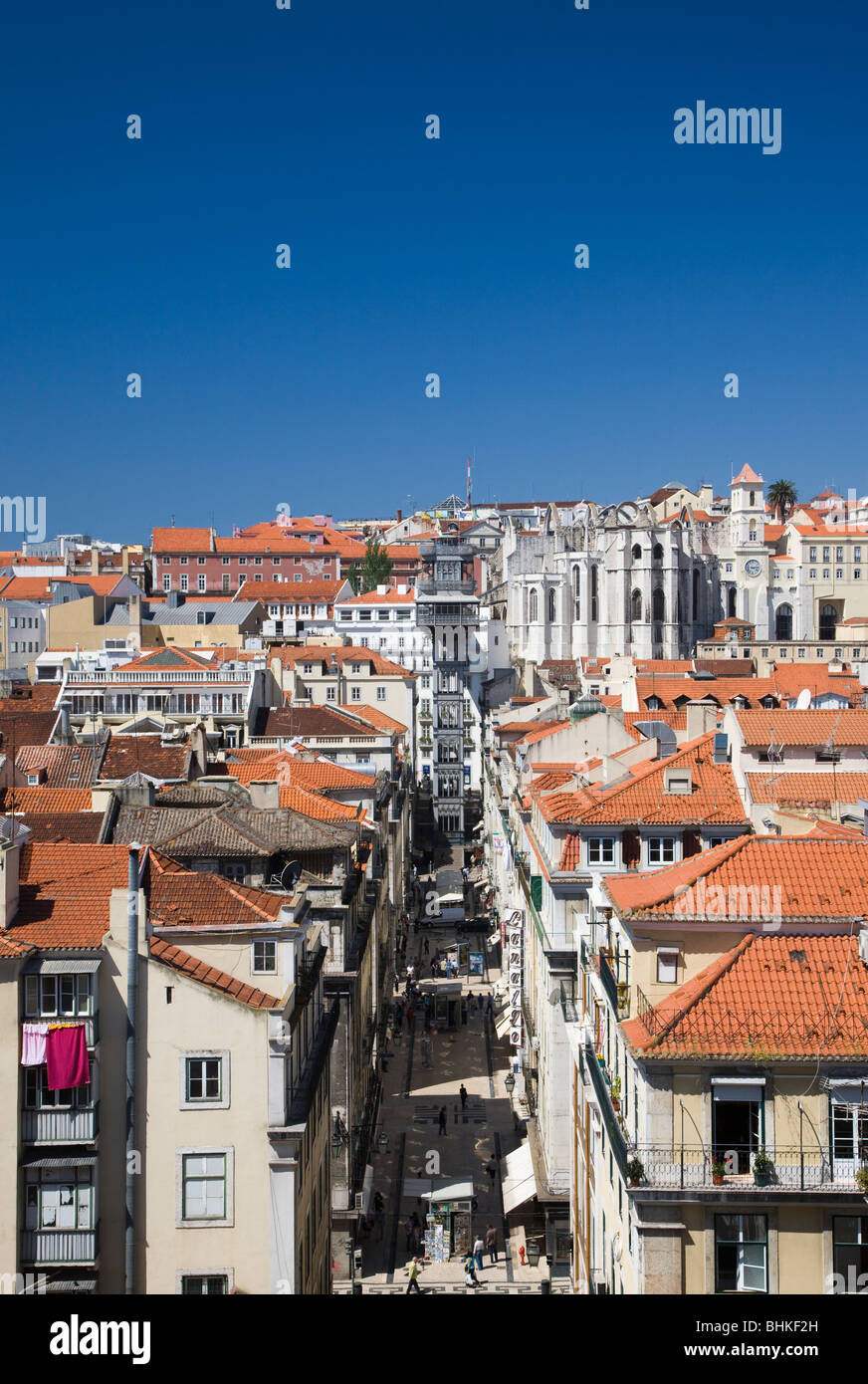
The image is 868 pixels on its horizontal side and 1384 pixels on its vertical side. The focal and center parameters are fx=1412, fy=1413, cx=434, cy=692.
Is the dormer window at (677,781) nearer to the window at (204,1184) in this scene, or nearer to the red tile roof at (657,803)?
the red tile roof at (657,803)

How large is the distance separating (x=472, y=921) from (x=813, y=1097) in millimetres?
58304

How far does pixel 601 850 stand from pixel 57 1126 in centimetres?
1715

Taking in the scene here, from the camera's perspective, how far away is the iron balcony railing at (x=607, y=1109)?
18878 millimetres

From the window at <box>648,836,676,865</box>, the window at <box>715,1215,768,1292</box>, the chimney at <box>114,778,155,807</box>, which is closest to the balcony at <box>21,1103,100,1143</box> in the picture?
the window at <box>715,1215,768,1292</box>

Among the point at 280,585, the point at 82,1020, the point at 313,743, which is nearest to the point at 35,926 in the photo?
the point at 82,1020

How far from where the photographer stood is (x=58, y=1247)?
1947 centimetres

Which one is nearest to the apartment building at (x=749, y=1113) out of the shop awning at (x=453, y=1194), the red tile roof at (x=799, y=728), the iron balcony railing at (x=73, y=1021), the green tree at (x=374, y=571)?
the iron balcony railing at (x=73, y=1021)

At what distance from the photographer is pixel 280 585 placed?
6004 inches

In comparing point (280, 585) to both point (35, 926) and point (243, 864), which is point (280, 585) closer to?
point (243, 864)

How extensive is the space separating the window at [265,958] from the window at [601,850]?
1307 cm

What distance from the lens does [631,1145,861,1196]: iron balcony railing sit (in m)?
17.0

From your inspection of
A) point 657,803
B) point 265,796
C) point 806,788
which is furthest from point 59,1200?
point 265,796

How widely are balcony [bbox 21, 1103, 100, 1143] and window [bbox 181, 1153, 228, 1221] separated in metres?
1.47

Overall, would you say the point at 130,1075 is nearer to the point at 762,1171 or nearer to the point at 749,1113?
the point at 749,1113
